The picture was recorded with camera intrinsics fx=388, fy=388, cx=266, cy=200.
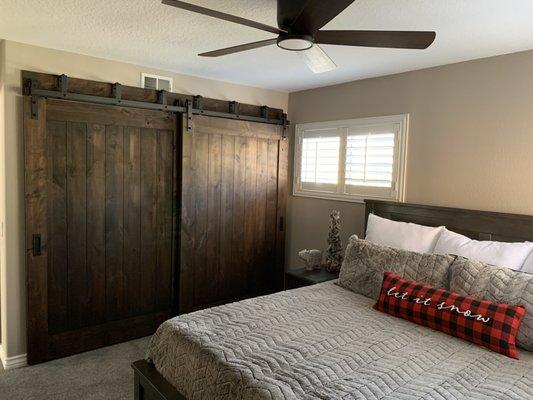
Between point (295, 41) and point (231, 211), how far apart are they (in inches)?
92.4

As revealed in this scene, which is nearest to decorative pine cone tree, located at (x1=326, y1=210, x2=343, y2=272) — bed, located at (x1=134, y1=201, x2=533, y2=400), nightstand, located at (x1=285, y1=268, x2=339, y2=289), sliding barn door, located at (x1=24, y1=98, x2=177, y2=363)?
nightstand, located at (x1=285, y1=268, x2=339, y2=289)

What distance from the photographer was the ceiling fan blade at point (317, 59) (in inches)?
76.5

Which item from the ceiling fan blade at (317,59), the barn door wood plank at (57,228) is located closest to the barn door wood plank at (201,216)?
the barn door wood plank at (57,228)

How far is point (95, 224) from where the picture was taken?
314 cm

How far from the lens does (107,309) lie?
3.27m

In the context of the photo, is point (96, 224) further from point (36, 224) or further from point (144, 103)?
point (144, 103)

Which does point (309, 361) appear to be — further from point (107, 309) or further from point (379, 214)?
point (107, 309)

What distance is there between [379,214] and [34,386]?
9.52ft

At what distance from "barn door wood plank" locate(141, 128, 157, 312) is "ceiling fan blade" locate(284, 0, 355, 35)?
2.03m

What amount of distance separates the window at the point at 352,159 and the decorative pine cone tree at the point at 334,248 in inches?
12.9

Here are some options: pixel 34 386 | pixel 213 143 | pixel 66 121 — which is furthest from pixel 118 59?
pixel 34 386

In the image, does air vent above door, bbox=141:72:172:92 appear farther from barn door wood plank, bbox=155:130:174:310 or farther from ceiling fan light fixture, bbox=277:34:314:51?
ceiling fan light fixture, bbox=277:34:314:51

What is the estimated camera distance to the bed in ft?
5.09

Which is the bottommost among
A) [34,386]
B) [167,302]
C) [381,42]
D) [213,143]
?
[34,386]
